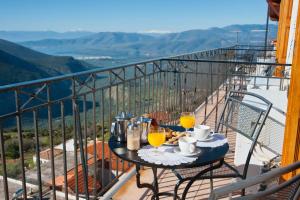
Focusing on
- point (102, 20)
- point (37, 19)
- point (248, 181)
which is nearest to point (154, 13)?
point (102, 20)

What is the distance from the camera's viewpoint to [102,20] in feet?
343

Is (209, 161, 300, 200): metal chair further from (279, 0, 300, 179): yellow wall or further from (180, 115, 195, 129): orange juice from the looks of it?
(279, 0, 300, 179): yellow wall

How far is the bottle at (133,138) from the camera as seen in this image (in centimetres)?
190

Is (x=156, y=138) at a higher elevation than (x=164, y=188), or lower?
higher

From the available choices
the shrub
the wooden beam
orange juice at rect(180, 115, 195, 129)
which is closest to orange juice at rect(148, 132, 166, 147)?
orange juice at rect(180, 115, 195, 129)

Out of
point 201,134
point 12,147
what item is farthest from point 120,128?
point 12,147

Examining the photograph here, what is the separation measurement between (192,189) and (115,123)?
142 centimetres

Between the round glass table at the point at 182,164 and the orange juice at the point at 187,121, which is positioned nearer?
the round glass table at the point at 182,164

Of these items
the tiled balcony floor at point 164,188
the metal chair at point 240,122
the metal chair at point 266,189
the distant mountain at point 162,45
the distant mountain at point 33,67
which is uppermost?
the distant mountain at point 162,45

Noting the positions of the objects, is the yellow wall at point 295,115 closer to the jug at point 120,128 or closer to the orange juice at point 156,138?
the orange juice at point 156,138

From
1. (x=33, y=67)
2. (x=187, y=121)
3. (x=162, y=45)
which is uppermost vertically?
(x=162, y=45)

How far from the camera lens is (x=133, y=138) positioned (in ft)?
6.22

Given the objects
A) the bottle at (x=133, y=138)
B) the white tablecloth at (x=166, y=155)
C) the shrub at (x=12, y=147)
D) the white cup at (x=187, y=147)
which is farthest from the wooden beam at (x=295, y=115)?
the shrub at (x=12, y=147)

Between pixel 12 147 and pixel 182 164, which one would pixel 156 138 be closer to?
pixel 182 164
